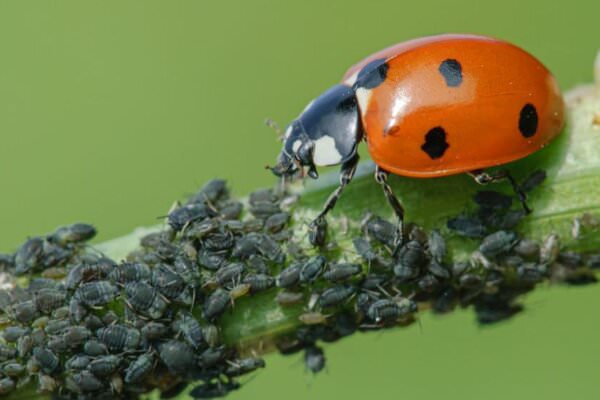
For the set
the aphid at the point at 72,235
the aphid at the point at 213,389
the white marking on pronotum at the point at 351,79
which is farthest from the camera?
the white marking on pronotum at the point at 351,79

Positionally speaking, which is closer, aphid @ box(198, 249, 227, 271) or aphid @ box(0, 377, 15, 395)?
aphid @ box(0, 377, 15, 395)

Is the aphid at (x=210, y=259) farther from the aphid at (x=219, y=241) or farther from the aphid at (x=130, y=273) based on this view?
the aphid at (x=130, y=273)

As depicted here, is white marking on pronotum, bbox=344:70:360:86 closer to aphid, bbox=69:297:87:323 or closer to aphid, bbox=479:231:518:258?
aphid, bbox=479:231:518:258

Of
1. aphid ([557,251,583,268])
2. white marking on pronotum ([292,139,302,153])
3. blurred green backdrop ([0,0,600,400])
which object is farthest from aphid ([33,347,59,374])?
blurred green backdrop ([0,0,600,400])

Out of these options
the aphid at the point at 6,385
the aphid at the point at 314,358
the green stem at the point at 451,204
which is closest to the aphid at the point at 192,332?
the green stem at the point at 451,204

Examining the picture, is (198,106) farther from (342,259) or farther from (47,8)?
(342,259)

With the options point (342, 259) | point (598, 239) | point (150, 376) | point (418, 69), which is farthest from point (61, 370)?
point (598, 239)
